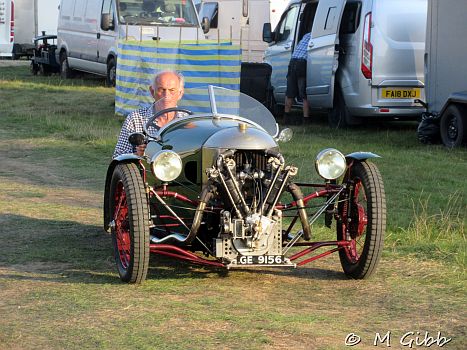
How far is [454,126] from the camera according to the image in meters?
14.0

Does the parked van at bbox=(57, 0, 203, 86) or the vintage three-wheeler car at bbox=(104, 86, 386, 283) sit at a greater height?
the parked van at bbox=(57, 0, 203, 86)

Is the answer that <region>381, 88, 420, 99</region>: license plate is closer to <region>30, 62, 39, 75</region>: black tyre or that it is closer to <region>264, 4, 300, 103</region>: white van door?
<region>264, 4, 300, 103</region>: white van door

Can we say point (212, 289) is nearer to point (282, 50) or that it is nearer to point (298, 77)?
point (298, 77)

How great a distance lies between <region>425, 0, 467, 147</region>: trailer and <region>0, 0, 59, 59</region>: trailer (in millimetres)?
20205

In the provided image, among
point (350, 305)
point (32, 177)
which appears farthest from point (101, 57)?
point (350, 305)

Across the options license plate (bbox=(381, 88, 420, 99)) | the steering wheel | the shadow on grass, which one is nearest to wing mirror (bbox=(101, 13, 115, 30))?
license plate (bbox=(381, 88, 420, 99))

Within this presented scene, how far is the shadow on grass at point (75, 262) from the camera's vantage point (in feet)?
22.4

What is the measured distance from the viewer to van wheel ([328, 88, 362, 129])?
15.8 metres

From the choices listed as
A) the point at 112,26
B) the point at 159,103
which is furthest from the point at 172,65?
the point at 159,103

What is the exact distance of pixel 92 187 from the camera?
10523 millimetres

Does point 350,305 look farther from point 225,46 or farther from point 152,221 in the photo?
point 225,46

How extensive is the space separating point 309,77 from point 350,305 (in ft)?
35.8

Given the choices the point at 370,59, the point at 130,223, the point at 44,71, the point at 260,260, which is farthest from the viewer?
the point at 44,71

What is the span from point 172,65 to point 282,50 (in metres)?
2.73
